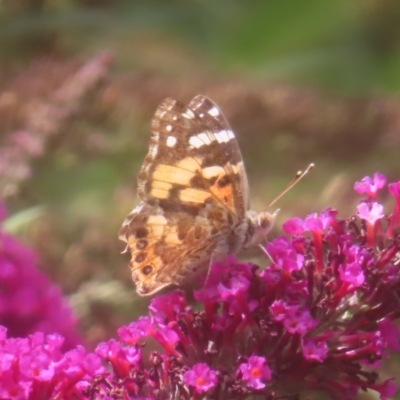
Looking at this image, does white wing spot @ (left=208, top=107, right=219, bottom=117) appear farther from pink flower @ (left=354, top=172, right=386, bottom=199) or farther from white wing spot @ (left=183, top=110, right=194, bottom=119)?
pink flower @ (left=354, top=172, right=386, bottom=199)

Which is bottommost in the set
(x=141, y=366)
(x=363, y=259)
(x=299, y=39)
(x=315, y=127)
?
(x=141, y=366)

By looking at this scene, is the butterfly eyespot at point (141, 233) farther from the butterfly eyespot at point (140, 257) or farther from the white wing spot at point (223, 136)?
the white wing spot at point (223, 136)

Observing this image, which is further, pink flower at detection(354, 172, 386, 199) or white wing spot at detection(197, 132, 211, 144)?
white wing spot at detection(197, 132, 211, 144)

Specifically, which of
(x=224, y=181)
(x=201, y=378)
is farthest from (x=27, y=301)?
(x=201, y=378)

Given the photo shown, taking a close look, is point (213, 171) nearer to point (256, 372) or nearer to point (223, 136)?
point (223, 136)

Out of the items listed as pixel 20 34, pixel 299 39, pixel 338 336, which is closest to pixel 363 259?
pixel 338 336

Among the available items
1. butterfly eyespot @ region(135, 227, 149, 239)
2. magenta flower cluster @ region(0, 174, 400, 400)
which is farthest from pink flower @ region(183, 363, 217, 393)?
butterfly eyespot @ region(135, 227, 149, 239)

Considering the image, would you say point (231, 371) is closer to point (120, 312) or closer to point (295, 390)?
point (295, 390)
